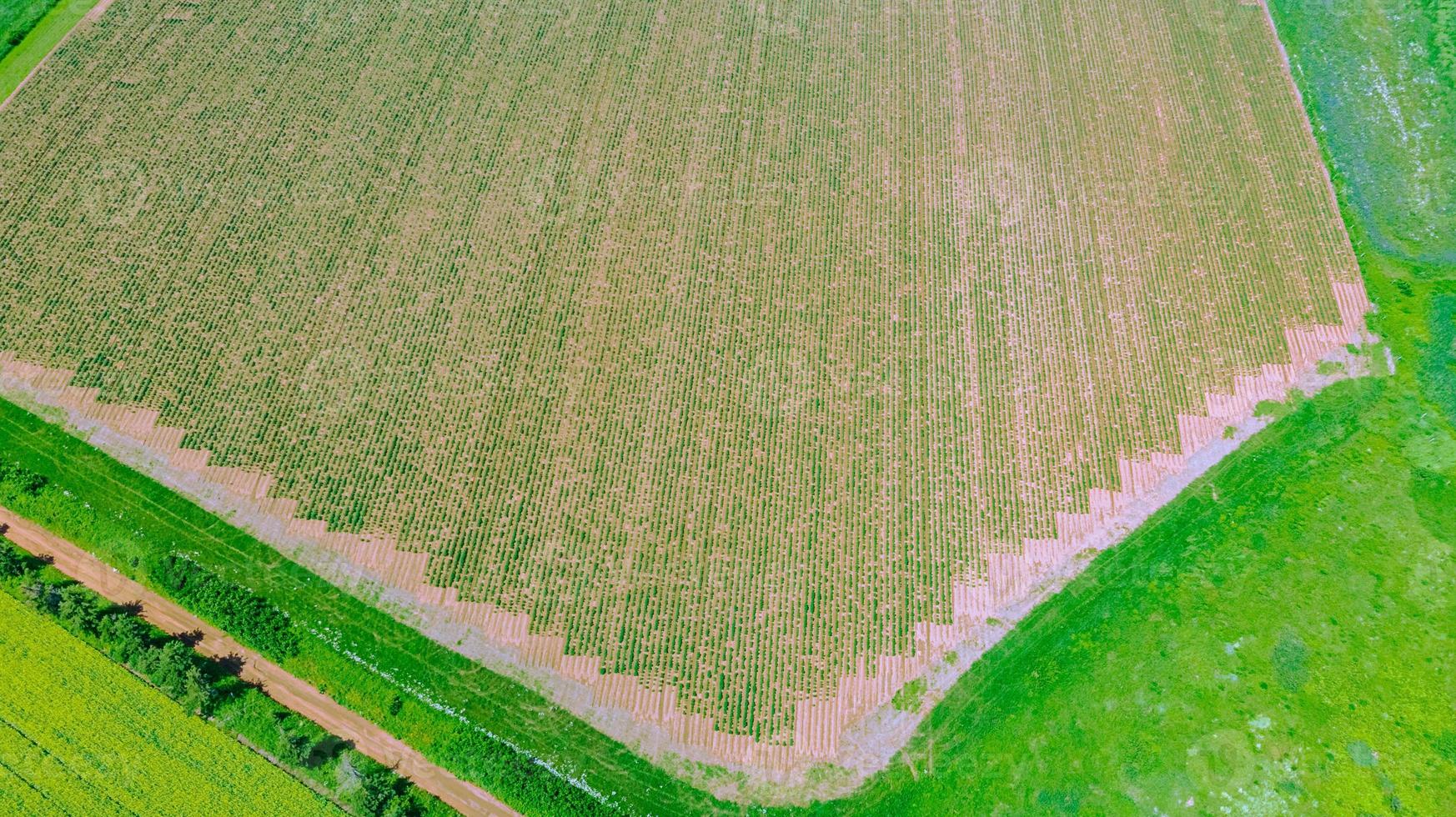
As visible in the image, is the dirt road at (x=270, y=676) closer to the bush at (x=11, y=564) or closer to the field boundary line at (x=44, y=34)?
the bush at (x=11, y=564)

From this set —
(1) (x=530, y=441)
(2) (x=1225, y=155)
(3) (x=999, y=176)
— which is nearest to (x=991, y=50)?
(3) (x=999, y=176)

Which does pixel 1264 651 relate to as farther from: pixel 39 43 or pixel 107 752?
pixel 39 43

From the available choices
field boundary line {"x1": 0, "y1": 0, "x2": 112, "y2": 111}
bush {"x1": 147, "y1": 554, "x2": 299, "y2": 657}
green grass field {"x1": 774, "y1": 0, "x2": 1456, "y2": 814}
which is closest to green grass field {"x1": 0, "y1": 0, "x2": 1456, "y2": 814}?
green grass field {"x1": 774, "y1": 0, "x2": 1456, "y2": 814}

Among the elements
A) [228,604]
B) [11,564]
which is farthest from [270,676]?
[11,564]

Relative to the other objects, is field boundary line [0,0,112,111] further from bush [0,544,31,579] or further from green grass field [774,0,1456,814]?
green grass field [774,0,1456,814]

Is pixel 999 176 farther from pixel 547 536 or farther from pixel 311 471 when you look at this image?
pixel 311 471
